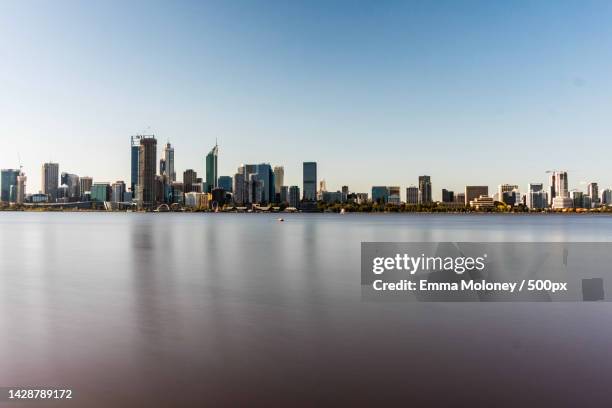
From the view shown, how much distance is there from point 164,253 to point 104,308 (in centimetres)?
3163

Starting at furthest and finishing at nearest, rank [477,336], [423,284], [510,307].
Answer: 1. [423,284]
2. [510,307]
3. [477,336]

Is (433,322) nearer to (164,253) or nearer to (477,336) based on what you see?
(477,336)

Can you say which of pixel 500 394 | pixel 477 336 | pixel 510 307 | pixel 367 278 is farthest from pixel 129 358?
pixel 367 278

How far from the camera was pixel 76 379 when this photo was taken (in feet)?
41.8

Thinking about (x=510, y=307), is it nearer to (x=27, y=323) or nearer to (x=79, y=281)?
(x=27, y=323)

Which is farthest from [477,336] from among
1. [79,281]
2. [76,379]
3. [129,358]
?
[79,281]

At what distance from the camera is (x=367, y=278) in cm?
3344

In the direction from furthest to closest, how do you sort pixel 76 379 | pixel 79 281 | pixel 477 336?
pixel 79 281
pixel 477 336
pixel 76 379

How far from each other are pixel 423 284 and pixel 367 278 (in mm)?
5436

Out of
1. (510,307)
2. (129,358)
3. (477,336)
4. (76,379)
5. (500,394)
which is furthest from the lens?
(510,307)

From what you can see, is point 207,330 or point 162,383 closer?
point 162,383

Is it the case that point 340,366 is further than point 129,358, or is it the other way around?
point 129,358

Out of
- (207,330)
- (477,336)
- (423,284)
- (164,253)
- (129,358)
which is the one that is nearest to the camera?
(129,358)

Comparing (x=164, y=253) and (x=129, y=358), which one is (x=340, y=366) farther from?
(x=164, y=253)
